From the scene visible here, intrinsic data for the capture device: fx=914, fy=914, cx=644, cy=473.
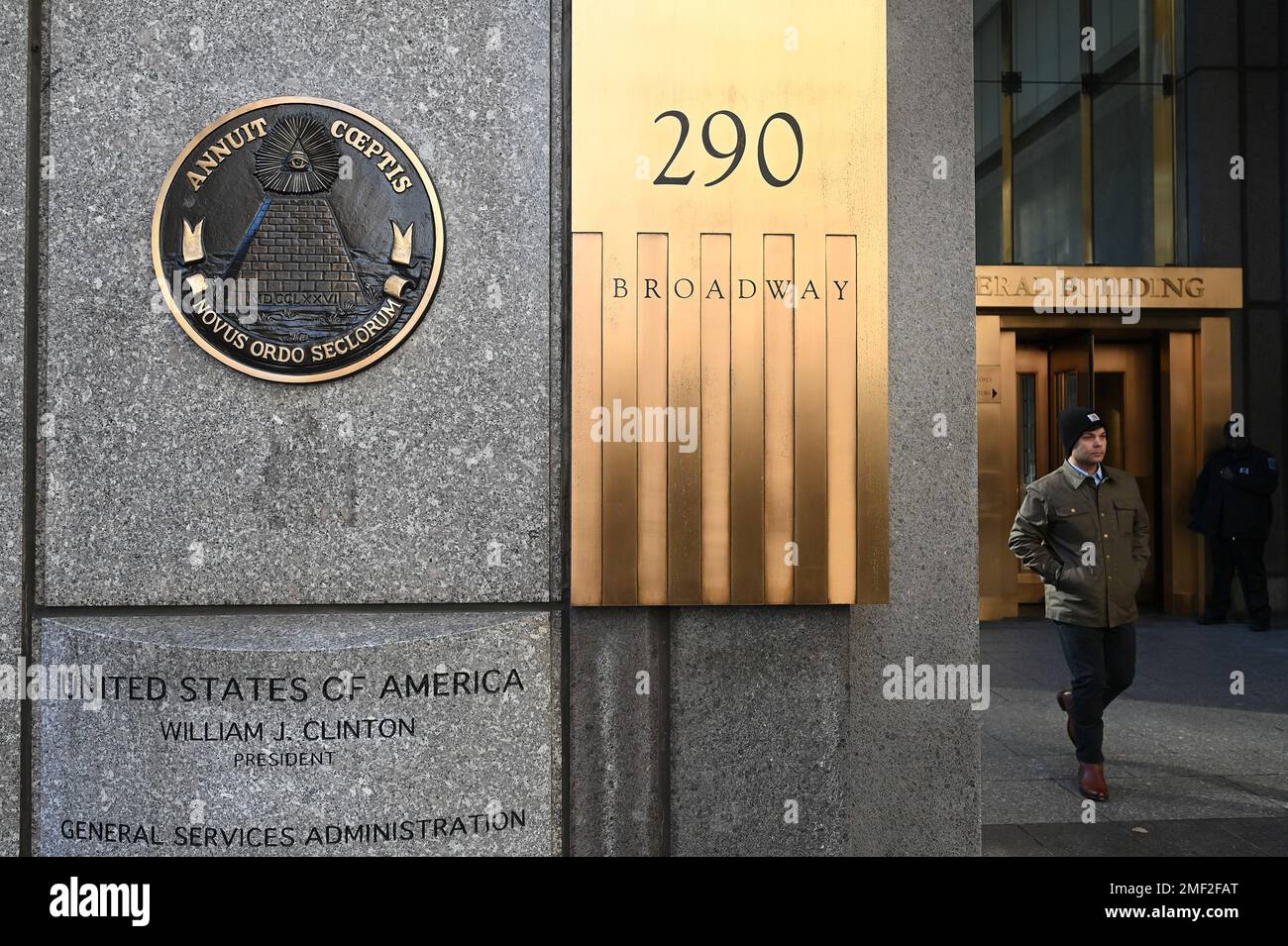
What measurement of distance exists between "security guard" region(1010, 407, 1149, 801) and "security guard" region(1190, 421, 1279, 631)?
577 centimetres

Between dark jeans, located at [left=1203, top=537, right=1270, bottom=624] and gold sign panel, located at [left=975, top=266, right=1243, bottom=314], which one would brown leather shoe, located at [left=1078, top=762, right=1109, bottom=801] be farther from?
gold sign panel, located at [left=975, top=266, right=1243, bottom=314]

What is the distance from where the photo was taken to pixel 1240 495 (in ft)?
31.7

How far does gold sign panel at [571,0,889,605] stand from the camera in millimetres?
3273

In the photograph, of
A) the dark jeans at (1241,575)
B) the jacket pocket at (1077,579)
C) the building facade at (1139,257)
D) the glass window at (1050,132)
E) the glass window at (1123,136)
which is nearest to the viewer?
the jacket pocket at (1077,579)

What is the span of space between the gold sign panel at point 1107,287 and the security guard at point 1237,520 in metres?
1.67

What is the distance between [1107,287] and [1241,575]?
3.42 meters

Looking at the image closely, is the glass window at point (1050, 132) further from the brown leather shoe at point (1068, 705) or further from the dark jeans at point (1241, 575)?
the brown leather shoe at point (1068, 705)

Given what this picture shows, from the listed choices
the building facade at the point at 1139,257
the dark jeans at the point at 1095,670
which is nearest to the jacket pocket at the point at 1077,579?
the dark jeans at the point at 1095,670

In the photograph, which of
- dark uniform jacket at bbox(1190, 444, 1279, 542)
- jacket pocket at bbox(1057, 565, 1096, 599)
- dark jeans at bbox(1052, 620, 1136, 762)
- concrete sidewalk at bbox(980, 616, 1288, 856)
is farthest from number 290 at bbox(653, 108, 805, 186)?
dark uniform jacket at bbox(1190, 444, 1279, 542)

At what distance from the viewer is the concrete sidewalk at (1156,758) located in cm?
445

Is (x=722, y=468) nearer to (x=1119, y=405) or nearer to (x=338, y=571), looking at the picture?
(x=338, y=571)

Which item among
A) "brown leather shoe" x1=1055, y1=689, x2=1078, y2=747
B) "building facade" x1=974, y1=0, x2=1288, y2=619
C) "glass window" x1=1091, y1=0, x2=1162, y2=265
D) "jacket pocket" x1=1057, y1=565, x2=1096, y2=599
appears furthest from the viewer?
"glass window" x1=1091, y1=0, x2=1162, y2=265
